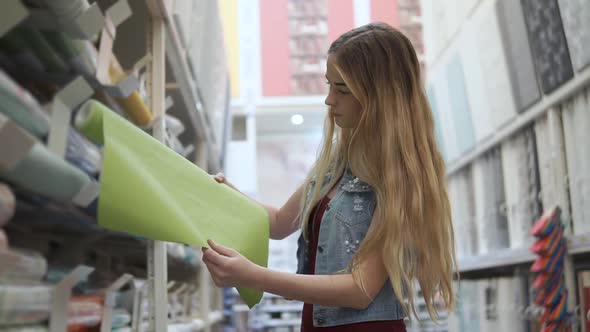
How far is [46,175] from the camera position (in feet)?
2.63

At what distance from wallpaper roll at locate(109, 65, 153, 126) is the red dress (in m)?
0.48

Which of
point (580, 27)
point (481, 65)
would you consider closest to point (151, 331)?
point (580, 27)

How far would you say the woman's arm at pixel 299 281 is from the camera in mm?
928

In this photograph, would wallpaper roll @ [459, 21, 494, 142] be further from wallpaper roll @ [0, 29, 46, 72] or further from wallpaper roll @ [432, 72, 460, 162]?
wallpaper roll @ [0, 29, 46, 72]

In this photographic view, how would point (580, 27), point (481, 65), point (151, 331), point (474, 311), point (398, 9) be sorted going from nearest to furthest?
point (151, 331) < point (580, 27) < point (481, 65) < point (474, 311) < point (398, 9)

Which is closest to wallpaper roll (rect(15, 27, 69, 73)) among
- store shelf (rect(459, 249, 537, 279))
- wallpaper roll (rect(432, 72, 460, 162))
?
store shelf (rect(459, 249, 537, 279))

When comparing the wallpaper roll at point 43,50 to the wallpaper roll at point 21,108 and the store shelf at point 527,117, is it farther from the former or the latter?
the store shelf at point 527,117

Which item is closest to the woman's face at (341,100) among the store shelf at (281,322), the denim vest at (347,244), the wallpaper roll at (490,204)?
the denim vest at (347,244)

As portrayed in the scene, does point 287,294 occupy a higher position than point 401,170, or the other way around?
point 401,170

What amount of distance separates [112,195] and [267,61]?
5000 millimetres

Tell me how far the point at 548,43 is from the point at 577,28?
0.24 metres

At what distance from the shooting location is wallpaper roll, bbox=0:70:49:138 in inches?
28.7

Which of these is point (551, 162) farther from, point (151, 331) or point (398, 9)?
point (398, 9)

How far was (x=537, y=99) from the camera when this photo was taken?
7.97 feet
